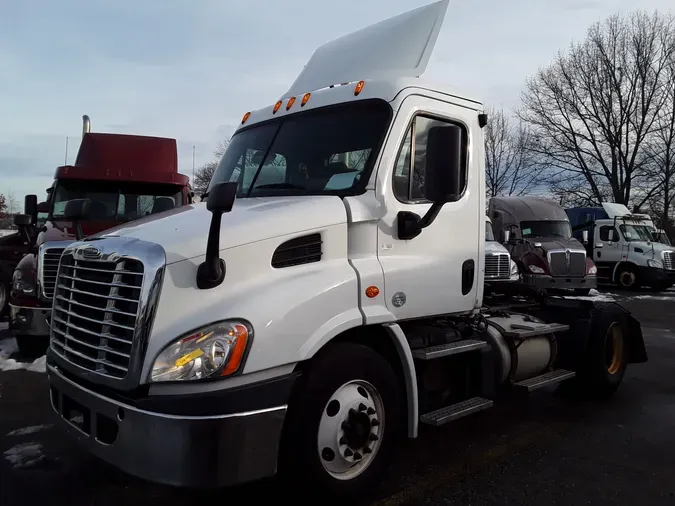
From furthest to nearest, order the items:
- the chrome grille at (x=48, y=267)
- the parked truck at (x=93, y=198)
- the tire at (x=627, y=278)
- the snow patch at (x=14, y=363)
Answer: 1. the tire at (x=627, y=278)
2. the parked truck at (x=93, y=198)
3. the chrome grille at (x=48, y=267)
4. the snow patch at (x=14, y=363)

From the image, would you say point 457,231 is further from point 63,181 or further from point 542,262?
point 542,262

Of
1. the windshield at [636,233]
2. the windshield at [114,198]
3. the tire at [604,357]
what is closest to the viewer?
the tire at [604,357]

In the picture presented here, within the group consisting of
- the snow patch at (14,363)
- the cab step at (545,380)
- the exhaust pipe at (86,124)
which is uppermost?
the exhaust pipe at (86,124)

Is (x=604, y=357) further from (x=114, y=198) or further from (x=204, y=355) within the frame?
(x=114, y=198)

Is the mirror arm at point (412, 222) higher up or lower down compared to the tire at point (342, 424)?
higher up

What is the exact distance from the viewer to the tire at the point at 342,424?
3.23 metres

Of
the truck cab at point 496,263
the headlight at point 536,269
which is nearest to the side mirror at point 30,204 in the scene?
the truck cab at point 496,263

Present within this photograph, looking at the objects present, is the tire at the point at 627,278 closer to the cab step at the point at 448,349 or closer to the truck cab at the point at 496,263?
the truck cab at the point at 496,263

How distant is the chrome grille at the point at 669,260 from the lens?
2089 cm

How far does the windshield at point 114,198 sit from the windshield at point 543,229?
12342mm

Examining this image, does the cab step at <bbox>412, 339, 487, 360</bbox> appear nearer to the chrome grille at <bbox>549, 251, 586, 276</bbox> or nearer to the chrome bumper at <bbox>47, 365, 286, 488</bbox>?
the chrome bumper at <bbox>47, 365, 286, 488</bbox>

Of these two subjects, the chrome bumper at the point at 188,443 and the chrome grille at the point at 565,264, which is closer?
the chrome bumper at the point at 188,443

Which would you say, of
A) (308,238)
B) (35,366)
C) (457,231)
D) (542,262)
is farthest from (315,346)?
(542,262)

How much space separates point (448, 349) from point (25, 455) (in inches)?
129
